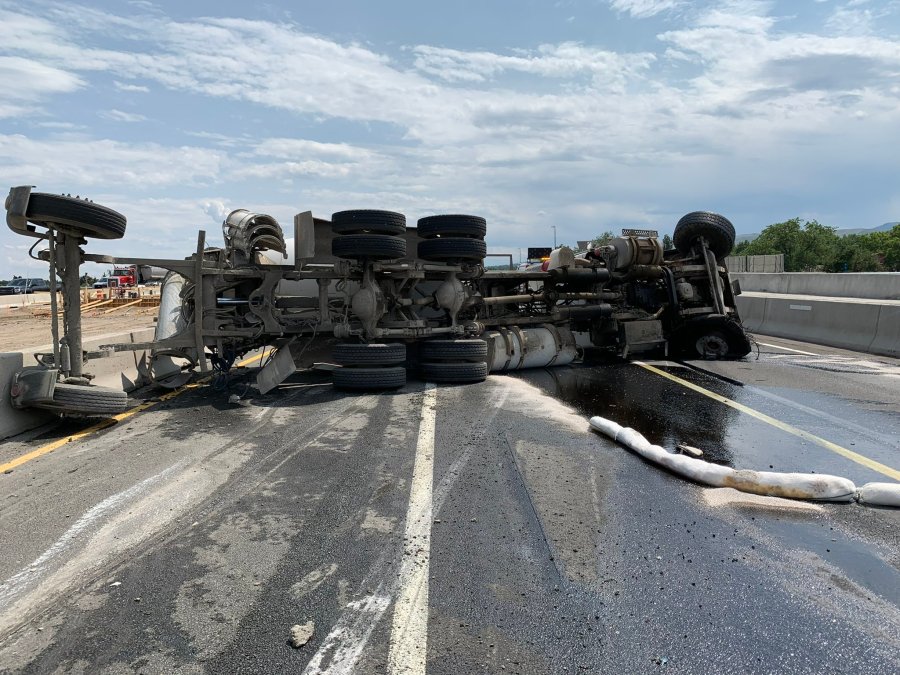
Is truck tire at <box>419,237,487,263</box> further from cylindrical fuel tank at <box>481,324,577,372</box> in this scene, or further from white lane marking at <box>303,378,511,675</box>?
white lane marking at <box>303,378,511,675</box>

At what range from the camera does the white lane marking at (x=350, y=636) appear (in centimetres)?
245

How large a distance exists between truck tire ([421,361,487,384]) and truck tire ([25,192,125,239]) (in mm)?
4307

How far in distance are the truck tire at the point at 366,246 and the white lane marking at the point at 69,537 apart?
162 inches

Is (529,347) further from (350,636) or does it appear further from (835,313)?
(835,313)

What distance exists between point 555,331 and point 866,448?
5.64 meters

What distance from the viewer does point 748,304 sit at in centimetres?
1870

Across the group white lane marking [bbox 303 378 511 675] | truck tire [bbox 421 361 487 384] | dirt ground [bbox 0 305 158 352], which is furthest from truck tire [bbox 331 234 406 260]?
dirt ground [bbox 0 305 158 352]

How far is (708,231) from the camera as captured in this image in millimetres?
12039

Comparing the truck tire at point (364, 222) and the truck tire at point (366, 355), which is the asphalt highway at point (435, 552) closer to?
the truck tire at point (366, 355)

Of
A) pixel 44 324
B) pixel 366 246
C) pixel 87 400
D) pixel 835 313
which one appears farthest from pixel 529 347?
pixel 44 324

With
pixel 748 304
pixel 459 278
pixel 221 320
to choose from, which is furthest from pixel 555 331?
pixel 748 304

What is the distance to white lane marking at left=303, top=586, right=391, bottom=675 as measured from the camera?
2.45 meters

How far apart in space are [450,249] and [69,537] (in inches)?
251

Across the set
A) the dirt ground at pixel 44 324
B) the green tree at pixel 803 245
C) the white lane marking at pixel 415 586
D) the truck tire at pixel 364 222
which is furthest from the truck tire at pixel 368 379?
the green tree at pixel 803 245
